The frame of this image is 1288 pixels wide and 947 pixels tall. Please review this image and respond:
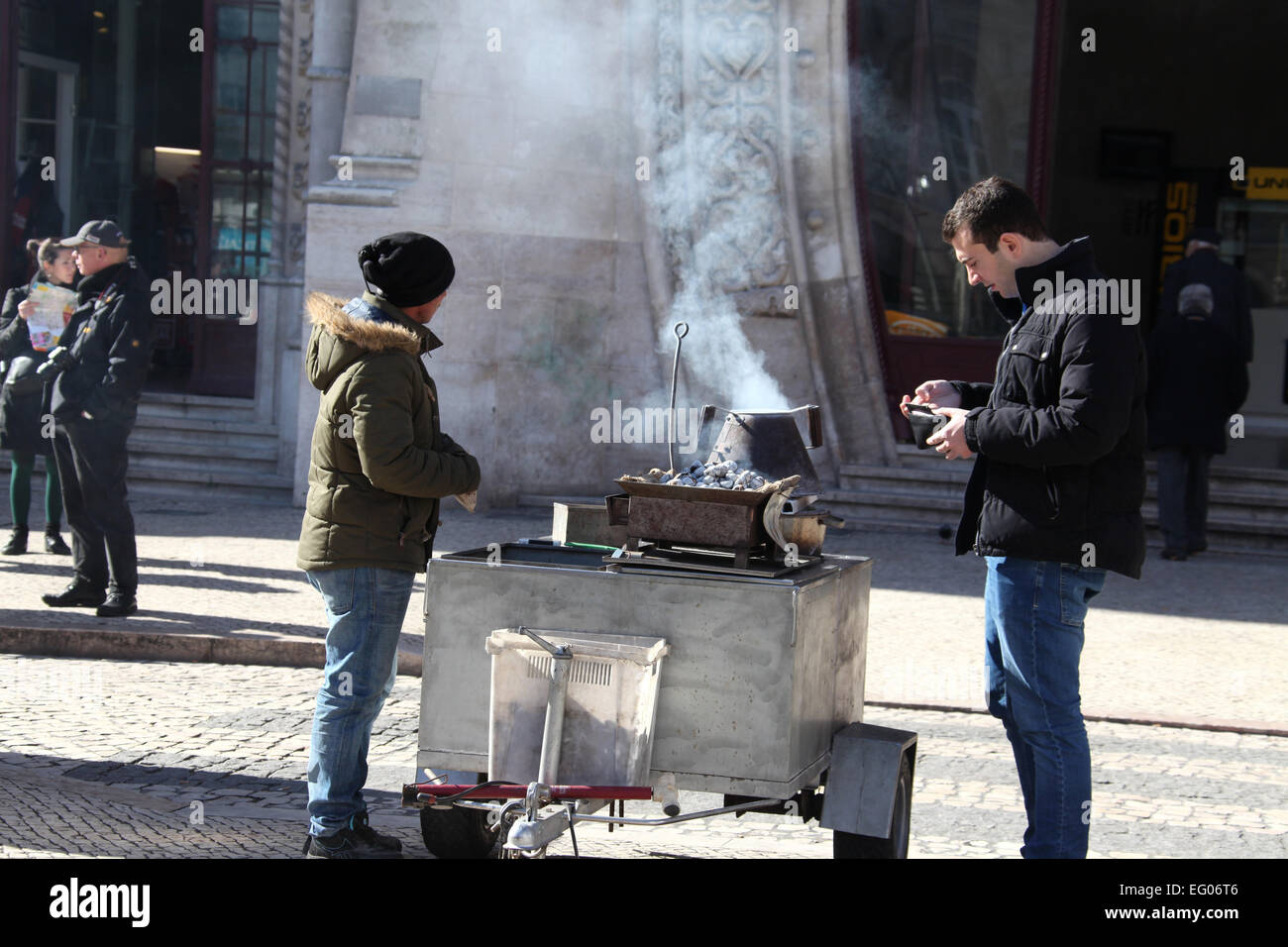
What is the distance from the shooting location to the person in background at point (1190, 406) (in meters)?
10.9

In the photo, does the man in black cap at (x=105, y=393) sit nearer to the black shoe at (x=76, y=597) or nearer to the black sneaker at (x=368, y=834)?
the black shoe at (x=76, y=597)

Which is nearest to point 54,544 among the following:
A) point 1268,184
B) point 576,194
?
point 576,194

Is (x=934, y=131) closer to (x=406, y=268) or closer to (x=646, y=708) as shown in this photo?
(x=406, y=268)

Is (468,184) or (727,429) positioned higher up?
(468,184)

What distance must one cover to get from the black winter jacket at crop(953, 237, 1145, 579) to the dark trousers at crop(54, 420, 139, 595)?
16.5 feet

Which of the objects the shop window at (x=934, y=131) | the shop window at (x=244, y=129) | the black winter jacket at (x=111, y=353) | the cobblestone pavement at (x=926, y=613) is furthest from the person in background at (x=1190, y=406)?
the shop window at (x=244, y=129)

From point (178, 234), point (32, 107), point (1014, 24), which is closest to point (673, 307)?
point (1014, 24)

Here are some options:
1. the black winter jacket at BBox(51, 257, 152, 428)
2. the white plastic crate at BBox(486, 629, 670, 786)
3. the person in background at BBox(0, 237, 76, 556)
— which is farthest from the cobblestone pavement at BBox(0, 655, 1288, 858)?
the person in background at BBox(0, 237, 76, 556)

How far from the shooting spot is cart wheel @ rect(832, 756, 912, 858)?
4312 millimetres

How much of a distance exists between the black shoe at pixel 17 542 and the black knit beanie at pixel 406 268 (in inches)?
239

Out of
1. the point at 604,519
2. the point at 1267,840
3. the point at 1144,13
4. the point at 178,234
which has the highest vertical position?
the point at 1144,13

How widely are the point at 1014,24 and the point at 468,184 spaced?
190 inches
